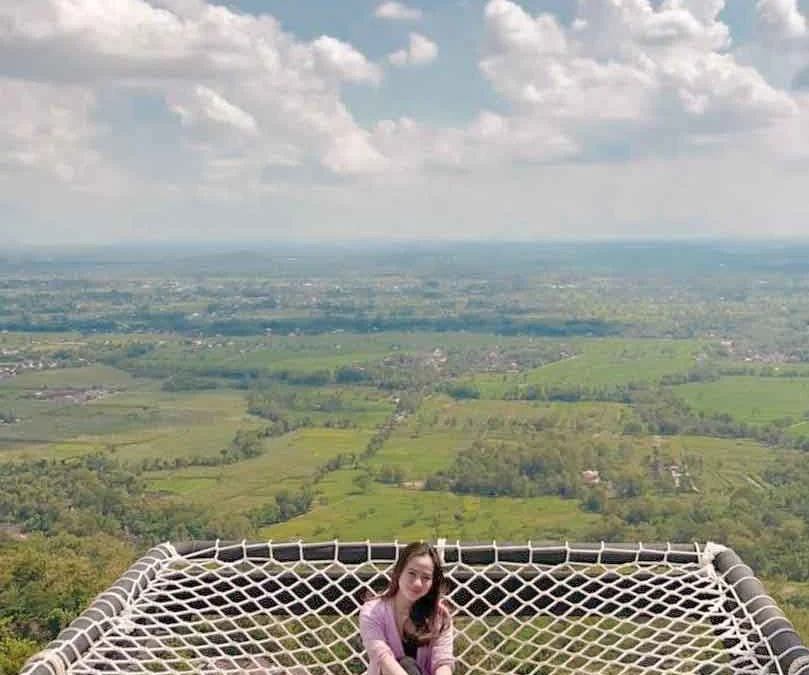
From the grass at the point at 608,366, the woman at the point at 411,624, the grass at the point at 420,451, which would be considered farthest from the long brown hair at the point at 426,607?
the grass at the point at 608,366

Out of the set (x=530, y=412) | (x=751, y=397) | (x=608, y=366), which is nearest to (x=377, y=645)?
(x=530, y=412)

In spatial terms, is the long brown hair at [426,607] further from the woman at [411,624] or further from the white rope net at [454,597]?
the white rope net at [454,597]

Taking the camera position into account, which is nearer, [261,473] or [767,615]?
[767,615]

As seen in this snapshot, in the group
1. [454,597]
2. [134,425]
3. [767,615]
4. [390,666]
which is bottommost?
[134,425]

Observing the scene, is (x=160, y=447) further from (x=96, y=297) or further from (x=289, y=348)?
(x=96, y=297)

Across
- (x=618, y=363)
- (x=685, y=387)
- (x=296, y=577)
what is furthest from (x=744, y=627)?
(x=618, y=363)

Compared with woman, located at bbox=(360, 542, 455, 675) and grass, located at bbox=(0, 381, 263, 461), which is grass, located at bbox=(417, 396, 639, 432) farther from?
woman, located at bbox=(360, 542, 455, 675)

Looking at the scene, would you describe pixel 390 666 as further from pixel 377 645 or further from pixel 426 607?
pixel 426 607
